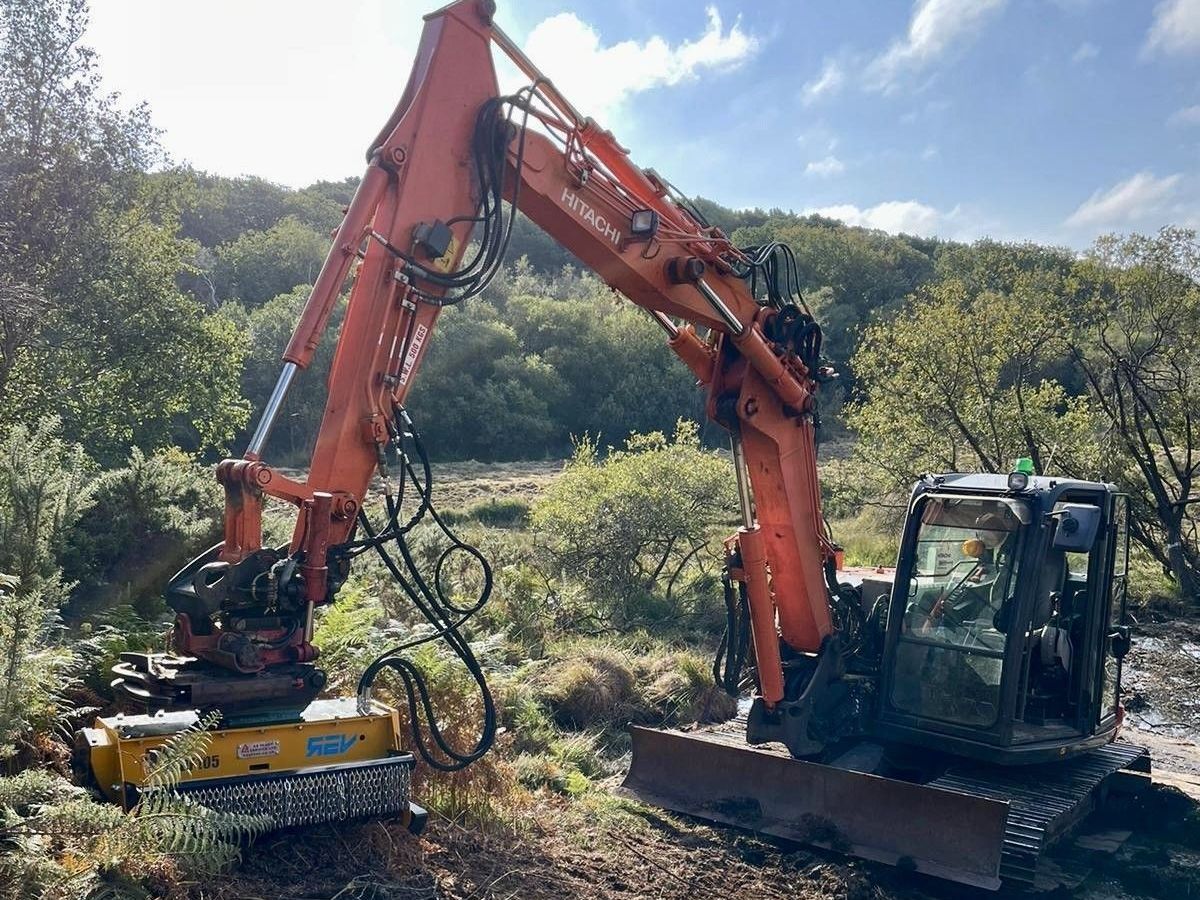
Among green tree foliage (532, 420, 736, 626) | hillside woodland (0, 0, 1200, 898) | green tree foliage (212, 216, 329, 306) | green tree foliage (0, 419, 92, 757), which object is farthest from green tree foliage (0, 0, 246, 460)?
green tree foliage (212, 216, 329, 306)

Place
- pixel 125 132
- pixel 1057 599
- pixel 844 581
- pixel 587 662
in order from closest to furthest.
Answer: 1. pixel 1057 599
2. pixel 844 581
3. pixel 587 662
4. pixel 125 132

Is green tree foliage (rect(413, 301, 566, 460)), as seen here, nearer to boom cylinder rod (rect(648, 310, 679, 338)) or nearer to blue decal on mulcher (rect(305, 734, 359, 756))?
boom cylinder rod (rect(648, 310, 679, 338))

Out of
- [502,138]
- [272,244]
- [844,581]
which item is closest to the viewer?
[502,138]

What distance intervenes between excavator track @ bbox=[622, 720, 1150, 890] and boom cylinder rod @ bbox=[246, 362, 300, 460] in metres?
3.29

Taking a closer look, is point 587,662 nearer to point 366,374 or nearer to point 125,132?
point 366,374

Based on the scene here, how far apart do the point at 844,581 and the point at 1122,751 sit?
2112 mm

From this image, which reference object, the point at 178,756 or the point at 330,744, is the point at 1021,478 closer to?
the point at 330,744

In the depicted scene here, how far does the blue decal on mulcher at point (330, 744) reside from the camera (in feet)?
14.9

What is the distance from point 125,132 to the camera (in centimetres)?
1445

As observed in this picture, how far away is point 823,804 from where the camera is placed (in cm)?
579

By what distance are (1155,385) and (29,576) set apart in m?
14.7

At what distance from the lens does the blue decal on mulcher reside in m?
4.55

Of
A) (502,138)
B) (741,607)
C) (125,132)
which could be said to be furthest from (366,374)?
(125,132)

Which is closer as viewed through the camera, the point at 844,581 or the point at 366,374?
the point at 366,374
